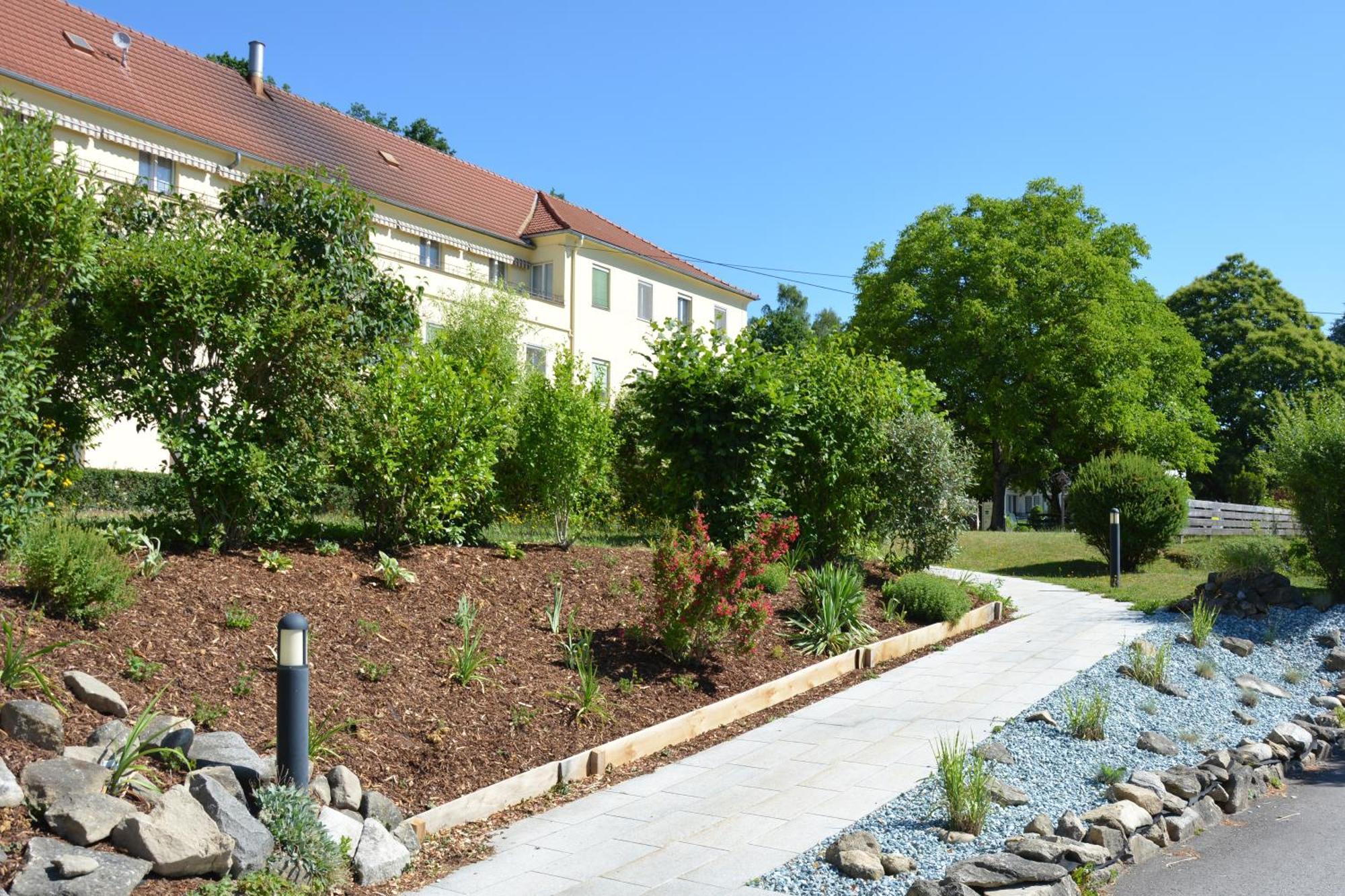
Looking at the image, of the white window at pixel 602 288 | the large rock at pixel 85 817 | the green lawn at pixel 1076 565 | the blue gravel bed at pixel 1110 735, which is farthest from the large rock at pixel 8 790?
the white window at pixel 602 288

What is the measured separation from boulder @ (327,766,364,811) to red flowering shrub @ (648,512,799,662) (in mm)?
3265

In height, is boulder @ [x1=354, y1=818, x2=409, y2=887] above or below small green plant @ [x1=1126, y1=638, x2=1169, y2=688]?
below

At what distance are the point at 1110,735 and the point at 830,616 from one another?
302cm

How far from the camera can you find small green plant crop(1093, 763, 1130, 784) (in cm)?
671

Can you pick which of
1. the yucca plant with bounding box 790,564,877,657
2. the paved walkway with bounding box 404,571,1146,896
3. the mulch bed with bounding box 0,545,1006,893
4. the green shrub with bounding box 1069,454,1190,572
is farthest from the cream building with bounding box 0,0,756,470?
the green shrub with bounding box 1069,454,1190,572

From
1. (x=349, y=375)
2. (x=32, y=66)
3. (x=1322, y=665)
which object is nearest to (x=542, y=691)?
(x=349, y=375)

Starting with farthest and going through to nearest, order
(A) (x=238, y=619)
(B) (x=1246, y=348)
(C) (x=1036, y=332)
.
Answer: (B) (x=1246, y=348) → (C) (x=1036, y=332) → (A) (x=238, y=619)

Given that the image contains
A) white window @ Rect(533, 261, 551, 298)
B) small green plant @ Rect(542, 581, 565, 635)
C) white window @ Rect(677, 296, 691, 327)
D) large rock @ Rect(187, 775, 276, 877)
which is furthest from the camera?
white window @ Rect(677, 296, 691, 327)

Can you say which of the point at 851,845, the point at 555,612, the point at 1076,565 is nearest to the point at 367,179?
the point at 1076,565

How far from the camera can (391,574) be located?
849 centimetres

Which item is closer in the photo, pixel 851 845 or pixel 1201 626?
pixel 851 845

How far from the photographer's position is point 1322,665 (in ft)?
35.8

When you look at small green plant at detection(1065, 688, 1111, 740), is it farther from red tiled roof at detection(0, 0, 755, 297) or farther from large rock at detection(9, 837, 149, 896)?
red tiled roof at detection(0, 0, 755, 297)

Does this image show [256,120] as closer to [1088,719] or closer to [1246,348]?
[1088,719]
